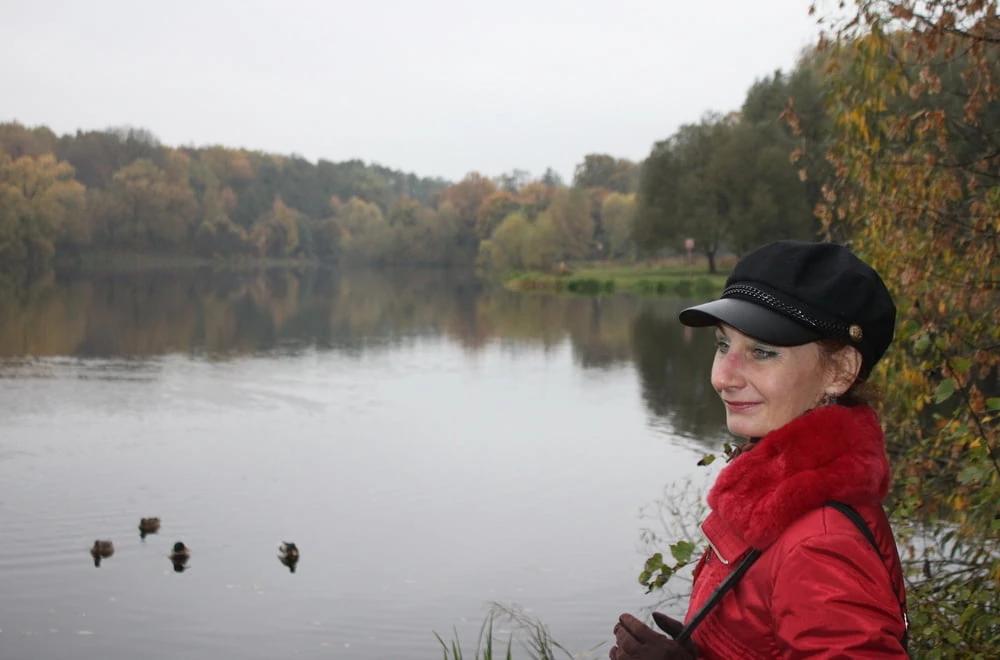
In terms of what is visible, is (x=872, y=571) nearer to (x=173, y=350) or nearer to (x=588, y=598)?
(x=588, y=598)

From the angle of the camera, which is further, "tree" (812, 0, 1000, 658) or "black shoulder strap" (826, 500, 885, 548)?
"tree" (812, 0, 1000, 658)

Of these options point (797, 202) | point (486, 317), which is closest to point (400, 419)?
point (486, 317)

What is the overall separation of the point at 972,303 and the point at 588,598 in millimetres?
5296

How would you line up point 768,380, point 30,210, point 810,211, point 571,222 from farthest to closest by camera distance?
point 30,210
point 571,222
point 810,211
point 768,380

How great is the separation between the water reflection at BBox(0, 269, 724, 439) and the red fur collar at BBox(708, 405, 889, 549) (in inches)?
581

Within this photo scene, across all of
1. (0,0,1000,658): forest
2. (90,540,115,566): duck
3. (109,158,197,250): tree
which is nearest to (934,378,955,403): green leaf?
(0,0,1000,658): forest

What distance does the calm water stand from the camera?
9.22 metres

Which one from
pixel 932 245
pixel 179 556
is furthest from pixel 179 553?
pixel 932 245

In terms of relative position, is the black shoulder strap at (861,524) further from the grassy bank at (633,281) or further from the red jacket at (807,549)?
the grassy bank at (633,281)

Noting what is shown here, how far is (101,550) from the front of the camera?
34.4 ft

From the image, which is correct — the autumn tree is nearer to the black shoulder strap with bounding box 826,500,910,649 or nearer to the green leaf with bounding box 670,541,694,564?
the green leaf with bounding box 670,541,694,564

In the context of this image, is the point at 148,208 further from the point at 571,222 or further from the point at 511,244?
the point at 571,222

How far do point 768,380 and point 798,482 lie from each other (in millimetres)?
272

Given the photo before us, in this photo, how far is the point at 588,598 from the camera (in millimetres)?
9609
